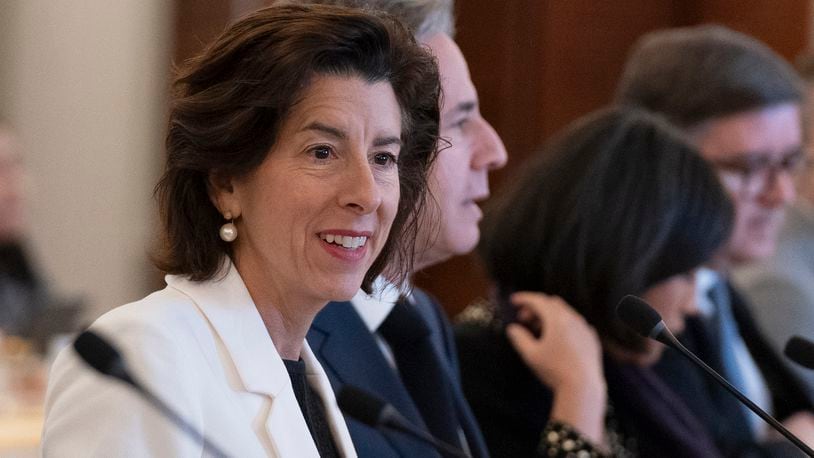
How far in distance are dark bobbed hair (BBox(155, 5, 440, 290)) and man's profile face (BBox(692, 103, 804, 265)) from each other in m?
1.70

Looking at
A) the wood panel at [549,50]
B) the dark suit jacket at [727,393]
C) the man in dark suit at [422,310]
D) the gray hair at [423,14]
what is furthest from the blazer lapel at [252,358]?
the wood panel at [549,50]

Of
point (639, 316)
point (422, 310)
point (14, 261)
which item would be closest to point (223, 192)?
point (639, 316)

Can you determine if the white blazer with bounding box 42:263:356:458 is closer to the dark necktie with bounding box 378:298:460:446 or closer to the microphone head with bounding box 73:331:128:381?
the microphone head with bounding box 73:331:128:381

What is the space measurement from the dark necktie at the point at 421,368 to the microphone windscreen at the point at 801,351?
25.5 inches

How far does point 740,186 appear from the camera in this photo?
321cm

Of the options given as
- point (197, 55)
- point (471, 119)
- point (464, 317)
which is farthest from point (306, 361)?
point (464, 317)

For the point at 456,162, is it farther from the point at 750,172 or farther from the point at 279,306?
the point at 750,172

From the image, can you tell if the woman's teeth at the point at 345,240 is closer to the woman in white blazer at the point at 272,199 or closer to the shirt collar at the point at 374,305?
the woman in white blazer at the point at 272,199

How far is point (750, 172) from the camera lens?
3.21 metres

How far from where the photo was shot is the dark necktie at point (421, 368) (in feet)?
7.02

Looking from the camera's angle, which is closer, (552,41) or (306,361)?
(306,361)

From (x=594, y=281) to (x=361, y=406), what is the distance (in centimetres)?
118

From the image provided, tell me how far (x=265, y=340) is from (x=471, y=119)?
78 cm

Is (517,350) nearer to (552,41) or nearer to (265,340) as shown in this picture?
(265,340)
